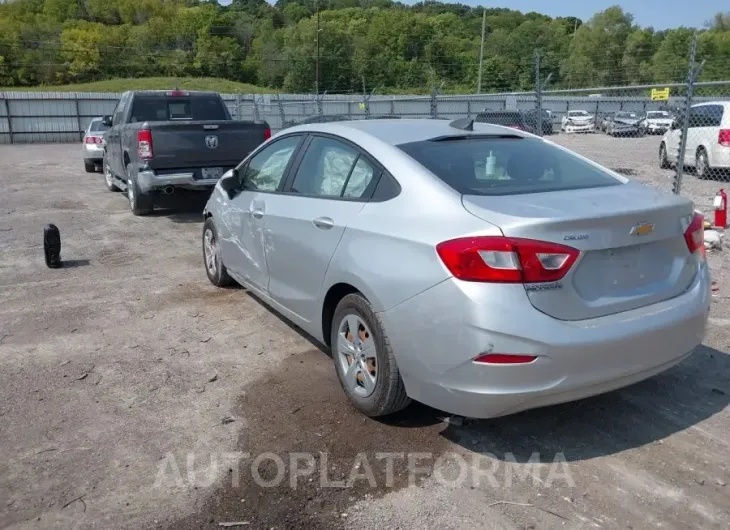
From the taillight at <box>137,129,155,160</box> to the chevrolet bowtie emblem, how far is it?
7440mm

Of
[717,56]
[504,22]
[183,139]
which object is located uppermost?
[504,22]

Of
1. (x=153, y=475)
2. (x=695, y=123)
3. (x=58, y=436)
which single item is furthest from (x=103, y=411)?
(x=695, y=123)

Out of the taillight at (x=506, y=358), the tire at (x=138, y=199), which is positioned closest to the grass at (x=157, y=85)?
the tire at (x=138, y=199)

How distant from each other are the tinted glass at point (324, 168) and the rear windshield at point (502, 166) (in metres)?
0.43

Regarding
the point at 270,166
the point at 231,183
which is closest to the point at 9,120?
the point at 231,183

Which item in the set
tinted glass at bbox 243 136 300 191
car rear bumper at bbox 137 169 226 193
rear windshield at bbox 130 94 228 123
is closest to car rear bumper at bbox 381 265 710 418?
tinted glass at bbox 243 136 300 191

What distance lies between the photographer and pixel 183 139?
9.27 m

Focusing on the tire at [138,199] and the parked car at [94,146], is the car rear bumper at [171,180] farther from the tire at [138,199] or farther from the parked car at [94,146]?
the parked car at [94,146]

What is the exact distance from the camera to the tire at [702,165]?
1448 centimetres

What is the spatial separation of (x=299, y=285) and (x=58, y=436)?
5.34ft

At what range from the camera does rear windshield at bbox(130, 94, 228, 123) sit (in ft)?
36.7

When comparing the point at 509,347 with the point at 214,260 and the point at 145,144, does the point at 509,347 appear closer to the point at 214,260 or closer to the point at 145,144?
the point at 214,260

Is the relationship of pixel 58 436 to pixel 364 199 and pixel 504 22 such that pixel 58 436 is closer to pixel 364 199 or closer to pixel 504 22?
pixel 364 199

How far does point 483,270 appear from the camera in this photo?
3.00 metres
